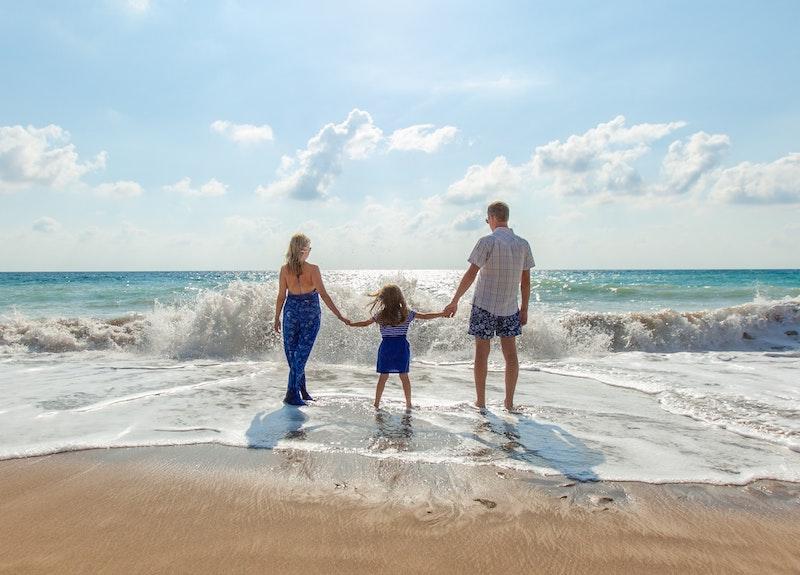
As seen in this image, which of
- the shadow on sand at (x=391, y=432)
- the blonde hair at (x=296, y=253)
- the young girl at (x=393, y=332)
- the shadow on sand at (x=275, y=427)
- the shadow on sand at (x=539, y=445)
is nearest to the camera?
the shadow on sand at (x=539, y=445)

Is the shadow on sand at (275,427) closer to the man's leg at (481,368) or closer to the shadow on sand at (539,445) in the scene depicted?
the shadow on sand at (539,445)

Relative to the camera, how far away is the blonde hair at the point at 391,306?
222 inches

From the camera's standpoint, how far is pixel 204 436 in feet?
15.2

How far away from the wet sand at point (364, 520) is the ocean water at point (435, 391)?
0.37m

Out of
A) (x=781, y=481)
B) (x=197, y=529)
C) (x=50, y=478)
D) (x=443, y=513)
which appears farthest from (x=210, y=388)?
(x=781, y=481)

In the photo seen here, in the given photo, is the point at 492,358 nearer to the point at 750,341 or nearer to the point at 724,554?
the point at 750,341

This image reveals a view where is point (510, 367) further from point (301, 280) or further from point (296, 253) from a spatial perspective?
point (296, 253)

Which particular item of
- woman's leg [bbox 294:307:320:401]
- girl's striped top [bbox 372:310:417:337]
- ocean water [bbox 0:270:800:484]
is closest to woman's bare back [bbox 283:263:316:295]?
woman's leg [bbox 294:307:320:401]

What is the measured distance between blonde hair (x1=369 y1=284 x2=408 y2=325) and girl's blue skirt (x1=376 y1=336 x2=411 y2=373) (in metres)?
0.23

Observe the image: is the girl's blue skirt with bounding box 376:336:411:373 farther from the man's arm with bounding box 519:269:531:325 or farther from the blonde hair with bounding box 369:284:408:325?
the man's arm with bounding box 519:269:531:325

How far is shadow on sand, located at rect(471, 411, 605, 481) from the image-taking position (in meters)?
3.93

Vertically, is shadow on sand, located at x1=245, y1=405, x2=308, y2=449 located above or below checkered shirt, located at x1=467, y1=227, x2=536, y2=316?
below

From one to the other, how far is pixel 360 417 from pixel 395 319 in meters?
1.07

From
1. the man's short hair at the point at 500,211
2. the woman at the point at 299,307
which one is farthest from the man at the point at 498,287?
the woman at the point at 299,307
